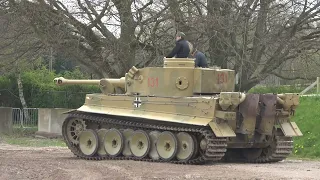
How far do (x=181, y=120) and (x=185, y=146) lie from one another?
676 mm

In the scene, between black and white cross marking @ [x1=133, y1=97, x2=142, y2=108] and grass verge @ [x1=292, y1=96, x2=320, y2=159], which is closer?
black and white cross marking @ [x1=133, y1=97, x2=142, y2=108]

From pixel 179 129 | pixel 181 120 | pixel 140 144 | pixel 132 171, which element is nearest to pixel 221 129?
pixel 181 120

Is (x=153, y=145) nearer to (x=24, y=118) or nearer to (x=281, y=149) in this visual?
(x=281, y=149)

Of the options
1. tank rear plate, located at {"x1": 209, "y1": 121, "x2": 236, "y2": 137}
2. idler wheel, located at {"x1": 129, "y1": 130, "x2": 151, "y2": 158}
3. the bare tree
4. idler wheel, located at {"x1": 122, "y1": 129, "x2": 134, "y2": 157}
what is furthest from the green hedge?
tank rear plate, located at {"x1": 209, "y1": 121, "x2": 236, "y2": 137}

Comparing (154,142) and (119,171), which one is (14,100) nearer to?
(154,142)

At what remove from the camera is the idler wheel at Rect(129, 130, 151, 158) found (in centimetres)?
1623

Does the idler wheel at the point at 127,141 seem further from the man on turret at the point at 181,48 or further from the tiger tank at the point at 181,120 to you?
the man on turret at the point at 181,48

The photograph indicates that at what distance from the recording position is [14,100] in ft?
125

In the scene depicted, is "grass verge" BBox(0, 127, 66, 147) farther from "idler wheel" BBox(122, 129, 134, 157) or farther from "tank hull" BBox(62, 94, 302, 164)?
"idler wheel" BBox(122, 129, 134, 157)

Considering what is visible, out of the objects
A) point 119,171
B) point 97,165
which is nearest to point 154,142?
point 97,165

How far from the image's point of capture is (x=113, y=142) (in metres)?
17.1

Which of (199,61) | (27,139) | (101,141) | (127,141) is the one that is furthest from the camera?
(27,139)

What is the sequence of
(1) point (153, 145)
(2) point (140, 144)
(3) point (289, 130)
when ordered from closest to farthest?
(1) point (153, 145) < (3) point (289, 130) < (2) point (140, 144)

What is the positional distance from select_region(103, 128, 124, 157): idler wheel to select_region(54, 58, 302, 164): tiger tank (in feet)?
0.08
